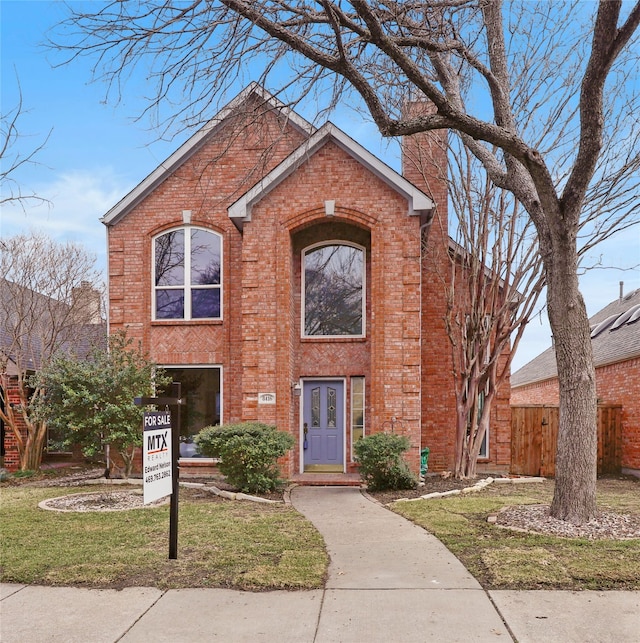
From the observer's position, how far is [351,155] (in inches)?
550

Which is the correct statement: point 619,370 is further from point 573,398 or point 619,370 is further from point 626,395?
point 573,398

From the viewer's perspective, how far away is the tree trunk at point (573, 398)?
8.27 m

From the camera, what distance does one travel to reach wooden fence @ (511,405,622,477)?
632 inches

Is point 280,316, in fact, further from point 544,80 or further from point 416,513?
point 544,80

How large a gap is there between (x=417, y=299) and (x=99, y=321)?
44.0ft

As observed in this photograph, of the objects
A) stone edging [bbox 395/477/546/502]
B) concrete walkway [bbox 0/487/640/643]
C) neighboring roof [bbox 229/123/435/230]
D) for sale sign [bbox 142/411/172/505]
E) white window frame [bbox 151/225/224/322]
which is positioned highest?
neighboring roof [bbox 229/123/435/230]

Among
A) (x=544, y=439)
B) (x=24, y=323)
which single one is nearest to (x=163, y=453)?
(x=24, y=323)

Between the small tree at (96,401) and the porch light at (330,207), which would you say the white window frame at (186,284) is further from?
the small tree at (96,401)

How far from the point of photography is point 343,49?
743 centimetres

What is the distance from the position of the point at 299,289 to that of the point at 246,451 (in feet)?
16.1

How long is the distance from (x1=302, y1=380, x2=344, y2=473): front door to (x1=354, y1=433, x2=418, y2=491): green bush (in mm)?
2243

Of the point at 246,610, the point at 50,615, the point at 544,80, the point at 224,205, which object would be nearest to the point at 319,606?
the point at 246,610

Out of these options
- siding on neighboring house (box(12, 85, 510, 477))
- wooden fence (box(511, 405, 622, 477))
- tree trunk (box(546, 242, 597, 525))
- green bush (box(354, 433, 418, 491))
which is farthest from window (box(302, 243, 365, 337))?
tree trunk (box(546, 242, 597, 525))

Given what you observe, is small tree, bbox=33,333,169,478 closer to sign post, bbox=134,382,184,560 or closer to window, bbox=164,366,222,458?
window, bbox=164,366,222,458
